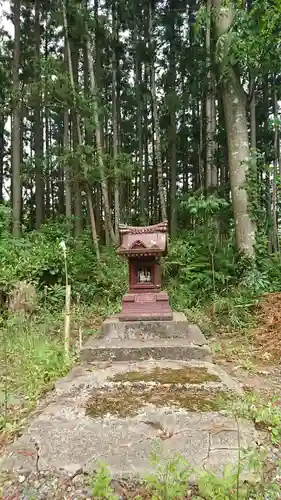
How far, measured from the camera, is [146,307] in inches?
156

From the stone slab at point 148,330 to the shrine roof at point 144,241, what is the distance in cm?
90

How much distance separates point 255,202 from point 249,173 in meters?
0.57

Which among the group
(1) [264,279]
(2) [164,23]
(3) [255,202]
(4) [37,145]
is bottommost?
(1) [264,279]

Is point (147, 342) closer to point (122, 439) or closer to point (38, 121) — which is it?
point (122, 439)

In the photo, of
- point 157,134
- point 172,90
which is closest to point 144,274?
point 157,134

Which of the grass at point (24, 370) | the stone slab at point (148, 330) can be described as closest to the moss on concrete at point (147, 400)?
the grass at point (24, 370)

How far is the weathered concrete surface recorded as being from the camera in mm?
1559

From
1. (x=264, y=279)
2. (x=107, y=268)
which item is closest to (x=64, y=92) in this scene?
(x=107, y=268)

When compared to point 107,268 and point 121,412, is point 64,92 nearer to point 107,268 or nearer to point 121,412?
point 107,268

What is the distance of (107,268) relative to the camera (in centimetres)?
666

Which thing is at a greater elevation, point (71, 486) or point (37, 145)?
point (37, 145)

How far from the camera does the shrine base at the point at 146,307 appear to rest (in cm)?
386

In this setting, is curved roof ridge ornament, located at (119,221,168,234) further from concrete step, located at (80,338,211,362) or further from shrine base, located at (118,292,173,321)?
concrete step, located at (80,338,211,362)

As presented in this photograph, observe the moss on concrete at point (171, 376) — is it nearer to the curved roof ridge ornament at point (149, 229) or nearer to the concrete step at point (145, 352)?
the concrete step at point (145, 352)
